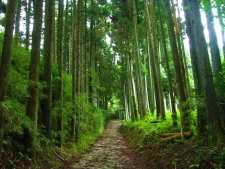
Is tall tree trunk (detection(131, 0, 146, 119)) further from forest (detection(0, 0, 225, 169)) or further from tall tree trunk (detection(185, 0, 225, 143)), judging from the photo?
tall tree trunk (detection(185, 0, 225, 143))

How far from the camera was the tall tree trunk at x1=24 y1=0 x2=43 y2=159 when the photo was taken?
21.7 ft

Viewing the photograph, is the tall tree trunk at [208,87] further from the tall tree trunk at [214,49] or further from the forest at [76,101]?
the tall tree trunk at [214,49]

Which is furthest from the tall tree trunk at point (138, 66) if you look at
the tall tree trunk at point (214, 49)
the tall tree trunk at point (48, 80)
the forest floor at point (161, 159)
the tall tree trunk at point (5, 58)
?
the tall tree trunk at point (5, 58)

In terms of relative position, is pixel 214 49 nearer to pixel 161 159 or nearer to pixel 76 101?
pixel 161 159

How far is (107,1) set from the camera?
16.7 meters

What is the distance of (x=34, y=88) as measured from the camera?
6.93m

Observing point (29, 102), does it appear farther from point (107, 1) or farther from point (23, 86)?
point (107, 1)

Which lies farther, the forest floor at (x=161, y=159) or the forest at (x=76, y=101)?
the forest at (x=76, y=101)

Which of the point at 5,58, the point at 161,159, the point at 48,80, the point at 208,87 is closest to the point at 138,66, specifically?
the point at 48,80

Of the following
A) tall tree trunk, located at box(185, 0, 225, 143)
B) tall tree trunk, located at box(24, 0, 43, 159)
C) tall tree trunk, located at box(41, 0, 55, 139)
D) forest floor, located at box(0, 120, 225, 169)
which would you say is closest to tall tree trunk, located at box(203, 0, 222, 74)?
tall tree trunk, located at box(185, 0, 225, 143)

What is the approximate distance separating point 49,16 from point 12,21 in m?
3.97

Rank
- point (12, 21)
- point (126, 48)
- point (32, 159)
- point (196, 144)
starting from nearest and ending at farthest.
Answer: point (12, 21) → point (196, 144) → point (32, 159) → point (126, 48)

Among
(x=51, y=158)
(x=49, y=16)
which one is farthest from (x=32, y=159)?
(x=49, y=16)

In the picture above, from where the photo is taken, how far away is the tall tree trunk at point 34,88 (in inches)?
261
